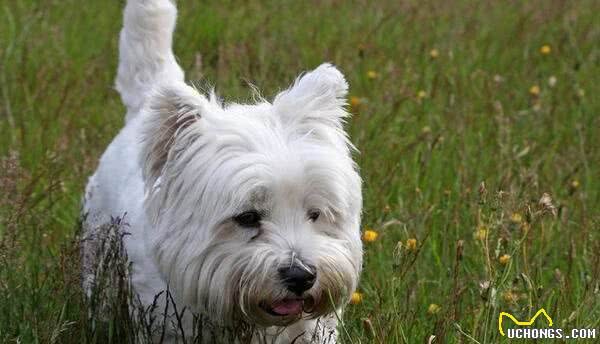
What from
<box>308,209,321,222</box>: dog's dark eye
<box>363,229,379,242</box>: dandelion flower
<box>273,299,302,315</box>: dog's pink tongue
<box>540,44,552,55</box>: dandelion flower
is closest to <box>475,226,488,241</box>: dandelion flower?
<box>363,229,379,242</box>: dandelion flower

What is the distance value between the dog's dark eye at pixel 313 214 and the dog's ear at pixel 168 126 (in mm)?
437

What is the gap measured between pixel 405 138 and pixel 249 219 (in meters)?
2.74

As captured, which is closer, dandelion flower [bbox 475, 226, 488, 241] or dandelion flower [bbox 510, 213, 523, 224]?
dandelion flower [bbox 475, 226, 488, 241]

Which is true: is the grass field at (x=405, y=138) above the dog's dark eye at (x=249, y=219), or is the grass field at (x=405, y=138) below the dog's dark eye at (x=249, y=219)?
above

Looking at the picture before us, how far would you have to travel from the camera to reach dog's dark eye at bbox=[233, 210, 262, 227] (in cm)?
357

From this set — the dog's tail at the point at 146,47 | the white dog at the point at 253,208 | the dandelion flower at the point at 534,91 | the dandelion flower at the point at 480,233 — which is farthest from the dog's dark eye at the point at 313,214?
the dandelion flower at the point at 534,91

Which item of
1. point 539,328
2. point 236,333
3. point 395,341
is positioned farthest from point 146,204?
point 539,328

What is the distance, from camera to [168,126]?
375cm

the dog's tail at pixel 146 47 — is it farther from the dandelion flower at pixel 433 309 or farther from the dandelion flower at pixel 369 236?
the dandelion flower at pixel 433 309
